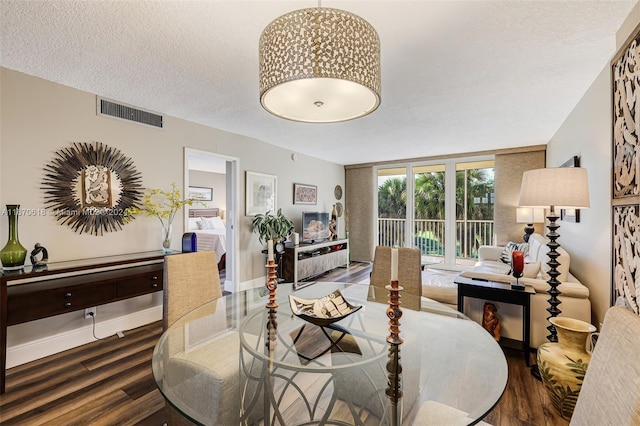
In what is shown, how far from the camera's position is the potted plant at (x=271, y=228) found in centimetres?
448

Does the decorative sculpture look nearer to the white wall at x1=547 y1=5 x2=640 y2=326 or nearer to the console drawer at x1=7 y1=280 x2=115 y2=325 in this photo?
the console drawer at x1=7 y1=280 x2=115 y2=325

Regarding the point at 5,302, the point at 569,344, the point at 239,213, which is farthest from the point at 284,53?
the point at 239,213

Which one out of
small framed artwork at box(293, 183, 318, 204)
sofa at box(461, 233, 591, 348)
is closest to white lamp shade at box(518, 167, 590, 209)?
sofa at box(461, 233, 591, 348)

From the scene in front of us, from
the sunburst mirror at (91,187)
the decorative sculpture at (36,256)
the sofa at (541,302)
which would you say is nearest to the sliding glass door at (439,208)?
the sofa at (541,302)

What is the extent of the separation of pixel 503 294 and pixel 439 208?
3799mm

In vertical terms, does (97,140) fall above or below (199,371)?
above

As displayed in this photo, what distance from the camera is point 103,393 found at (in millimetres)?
1951

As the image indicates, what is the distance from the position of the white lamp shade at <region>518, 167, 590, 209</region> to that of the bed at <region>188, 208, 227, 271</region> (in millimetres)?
4623

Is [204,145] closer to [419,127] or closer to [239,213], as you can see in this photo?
[239,213]

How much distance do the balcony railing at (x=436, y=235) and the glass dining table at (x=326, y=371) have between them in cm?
440

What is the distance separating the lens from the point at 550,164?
15.0 feet

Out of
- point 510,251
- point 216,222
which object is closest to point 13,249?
point 216,222

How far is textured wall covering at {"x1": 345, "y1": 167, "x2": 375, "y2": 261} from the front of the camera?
22.1ft

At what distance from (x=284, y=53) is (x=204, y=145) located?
3005 mm
